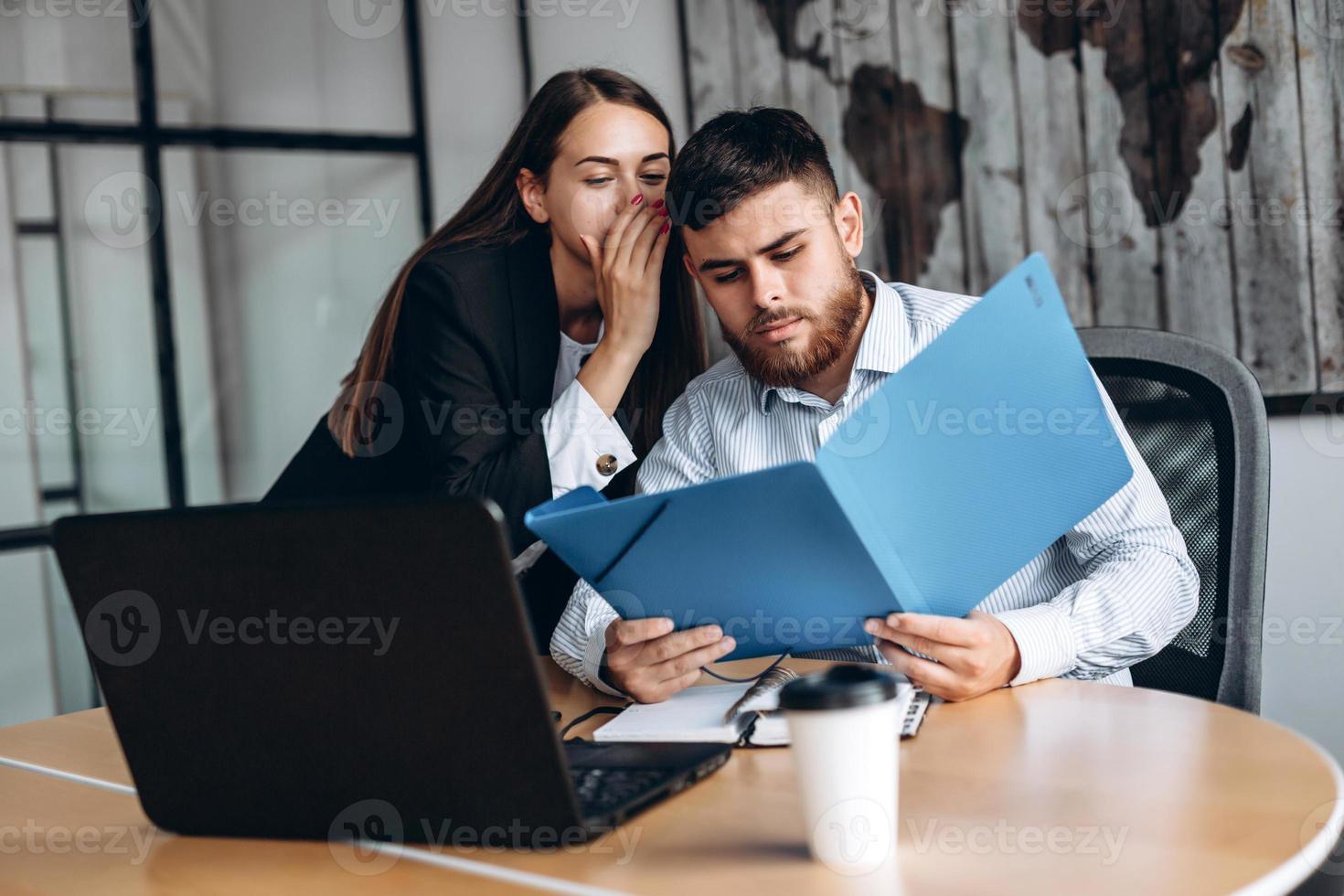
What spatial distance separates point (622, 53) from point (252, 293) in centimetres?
122

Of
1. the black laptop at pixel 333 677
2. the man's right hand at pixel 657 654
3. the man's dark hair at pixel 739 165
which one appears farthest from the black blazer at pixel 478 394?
the black laptop at pixel 333 677

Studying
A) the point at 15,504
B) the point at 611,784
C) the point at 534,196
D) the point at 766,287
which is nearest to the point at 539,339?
the point at 534,196

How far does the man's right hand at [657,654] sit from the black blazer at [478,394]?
569mm

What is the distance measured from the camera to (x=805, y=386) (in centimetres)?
168

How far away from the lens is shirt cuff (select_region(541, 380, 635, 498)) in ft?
5.73

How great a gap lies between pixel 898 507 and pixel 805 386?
679 mm

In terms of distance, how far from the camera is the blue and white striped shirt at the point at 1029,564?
126 cm

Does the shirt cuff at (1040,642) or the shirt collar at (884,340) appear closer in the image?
the shirt cuff at (1040,642)

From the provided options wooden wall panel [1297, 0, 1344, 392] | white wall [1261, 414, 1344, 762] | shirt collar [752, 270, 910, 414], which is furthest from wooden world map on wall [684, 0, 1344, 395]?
shirt collar [752, 270, 910, 414]

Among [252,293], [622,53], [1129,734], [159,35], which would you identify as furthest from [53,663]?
[1129,734]

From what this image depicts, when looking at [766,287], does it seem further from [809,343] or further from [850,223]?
[850,223]

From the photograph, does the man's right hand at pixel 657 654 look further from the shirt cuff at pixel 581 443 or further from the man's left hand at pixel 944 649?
the shirt cuff at pixel 581 443

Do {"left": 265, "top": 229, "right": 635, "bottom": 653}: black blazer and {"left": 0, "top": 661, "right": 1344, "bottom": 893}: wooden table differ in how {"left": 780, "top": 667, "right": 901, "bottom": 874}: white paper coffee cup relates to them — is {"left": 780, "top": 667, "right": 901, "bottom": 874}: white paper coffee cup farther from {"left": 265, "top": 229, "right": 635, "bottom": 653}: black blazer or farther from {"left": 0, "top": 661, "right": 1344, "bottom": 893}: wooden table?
{"left": 265, "top": 229, "right": 635, "bottom": 653}: black blazer

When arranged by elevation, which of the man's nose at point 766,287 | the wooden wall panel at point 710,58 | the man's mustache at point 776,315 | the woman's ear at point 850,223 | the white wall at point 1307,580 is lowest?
the white wall at point 1307,580
